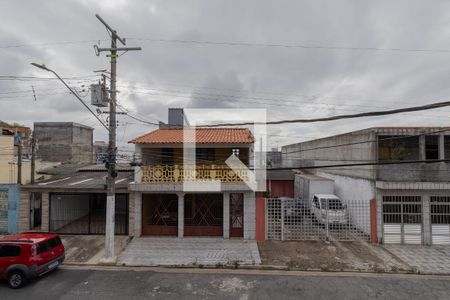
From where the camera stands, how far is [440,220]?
43.0ft

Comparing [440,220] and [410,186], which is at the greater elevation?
[410,186]

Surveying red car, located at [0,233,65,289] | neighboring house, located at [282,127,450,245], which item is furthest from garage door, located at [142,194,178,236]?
neighboring house, located at [282,127,450,245]

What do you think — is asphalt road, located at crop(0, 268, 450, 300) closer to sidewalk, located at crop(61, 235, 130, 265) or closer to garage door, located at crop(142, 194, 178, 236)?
sidewalk, located at crop(61, 235, 130, 265)

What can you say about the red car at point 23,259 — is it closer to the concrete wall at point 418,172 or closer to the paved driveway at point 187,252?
the paved driveway at point 187,252

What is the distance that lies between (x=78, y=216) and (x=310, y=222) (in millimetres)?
14786

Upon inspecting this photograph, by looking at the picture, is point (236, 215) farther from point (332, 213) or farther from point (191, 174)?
point (332, 213)

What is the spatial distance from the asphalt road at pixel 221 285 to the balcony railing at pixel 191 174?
4811 mm

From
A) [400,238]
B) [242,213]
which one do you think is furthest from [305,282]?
[400,238]

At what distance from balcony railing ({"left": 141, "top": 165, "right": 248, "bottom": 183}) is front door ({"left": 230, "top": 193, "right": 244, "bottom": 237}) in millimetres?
1327

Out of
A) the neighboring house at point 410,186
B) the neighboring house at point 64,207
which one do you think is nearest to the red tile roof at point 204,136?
the neighboring house at point 64,207

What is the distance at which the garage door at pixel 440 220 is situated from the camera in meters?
13.0

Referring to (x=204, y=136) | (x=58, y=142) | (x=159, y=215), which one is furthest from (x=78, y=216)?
(x=58, y=142)

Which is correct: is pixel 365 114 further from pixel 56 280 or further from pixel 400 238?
pixel 56 280

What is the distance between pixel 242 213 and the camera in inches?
563
